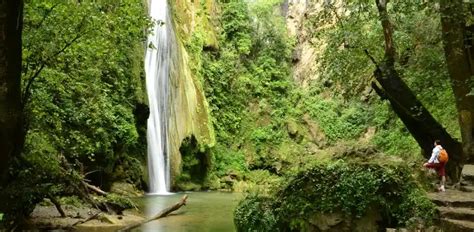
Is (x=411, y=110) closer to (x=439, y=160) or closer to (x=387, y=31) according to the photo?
(x=439, y=160)

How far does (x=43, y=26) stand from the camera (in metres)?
10.2

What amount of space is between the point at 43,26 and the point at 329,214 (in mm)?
6730

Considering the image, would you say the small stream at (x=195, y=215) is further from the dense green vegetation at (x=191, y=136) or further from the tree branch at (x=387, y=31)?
the tree branch at (x=387, y=31)

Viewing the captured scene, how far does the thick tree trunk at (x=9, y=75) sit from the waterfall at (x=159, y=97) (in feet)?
46.6

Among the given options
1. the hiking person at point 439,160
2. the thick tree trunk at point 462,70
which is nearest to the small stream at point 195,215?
the hiking person at point 439,160

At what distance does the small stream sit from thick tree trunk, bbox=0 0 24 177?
513 centimetres

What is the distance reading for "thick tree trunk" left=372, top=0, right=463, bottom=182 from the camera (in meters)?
12.0

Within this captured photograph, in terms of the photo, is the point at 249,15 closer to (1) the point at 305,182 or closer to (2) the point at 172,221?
(2) the point at 172,221

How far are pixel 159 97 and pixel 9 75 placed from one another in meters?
17.4

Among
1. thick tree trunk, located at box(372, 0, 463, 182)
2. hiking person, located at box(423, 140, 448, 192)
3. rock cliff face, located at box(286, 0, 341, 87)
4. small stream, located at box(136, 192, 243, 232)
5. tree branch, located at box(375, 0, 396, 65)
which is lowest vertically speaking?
small stream, located at box(136, 192, 243, 232)

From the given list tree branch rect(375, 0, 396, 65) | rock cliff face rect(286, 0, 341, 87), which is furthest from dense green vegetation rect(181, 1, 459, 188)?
tree branch rect(375, 0, 396, 65)

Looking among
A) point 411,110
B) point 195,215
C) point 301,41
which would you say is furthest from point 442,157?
point 301,41

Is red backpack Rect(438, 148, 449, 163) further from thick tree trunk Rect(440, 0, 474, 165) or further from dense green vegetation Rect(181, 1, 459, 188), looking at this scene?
dense green vegetation Rect(181, 1, 459, 188)

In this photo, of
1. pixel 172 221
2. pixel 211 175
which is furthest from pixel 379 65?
pixel 211 175
